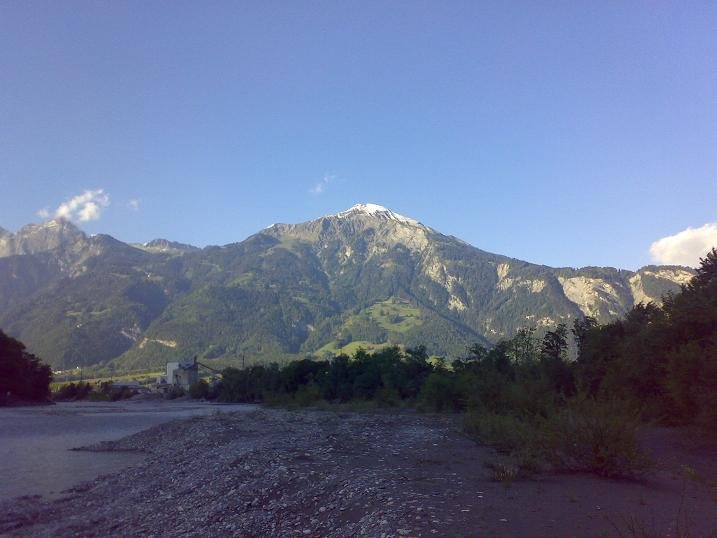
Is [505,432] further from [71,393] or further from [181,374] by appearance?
[181,374]

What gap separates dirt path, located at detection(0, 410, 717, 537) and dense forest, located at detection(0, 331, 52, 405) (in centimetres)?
8791

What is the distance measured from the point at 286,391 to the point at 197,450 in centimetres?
7304

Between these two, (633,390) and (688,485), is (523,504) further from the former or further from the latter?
(633,390)

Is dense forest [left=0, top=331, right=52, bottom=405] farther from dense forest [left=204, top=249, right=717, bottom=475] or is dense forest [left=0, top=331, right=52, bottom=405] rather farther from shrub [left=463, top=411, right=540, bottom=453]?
shrub [left=463, top=411, right=540, bottom=453]

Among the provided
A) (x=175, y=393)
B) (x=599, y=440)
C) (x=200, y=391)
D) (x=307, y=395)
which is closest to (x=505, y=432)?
(x=599, y=440)

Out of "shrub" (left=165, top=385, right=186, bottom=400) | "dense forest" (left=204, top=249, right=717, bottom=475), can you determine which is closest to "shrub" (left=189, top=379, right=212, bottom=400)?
"shrub" (left=165, top=385, right=186, bottom=400)

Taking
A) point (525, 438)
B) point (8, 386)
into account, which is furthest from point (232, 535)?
point (8, 386)

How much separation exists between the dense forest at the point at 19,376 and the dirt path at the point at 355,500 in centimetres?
8791

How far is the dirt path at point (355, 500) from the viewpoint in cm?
1160

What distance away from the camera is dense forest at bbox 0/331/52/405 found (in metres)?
98.1

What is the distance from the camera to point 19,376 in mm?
102125

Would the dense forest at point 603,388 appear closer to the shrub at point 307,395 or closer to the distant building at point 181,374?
the shrub at point 307,395

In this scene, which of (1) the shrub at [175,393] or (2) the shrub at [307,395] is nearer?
(2) the shrub at [307,395]

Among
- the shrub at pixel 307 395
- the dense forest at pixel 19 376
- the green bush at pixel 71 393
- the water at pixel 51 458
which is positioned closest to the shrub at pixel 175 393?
the green bush at pixel 71 393
